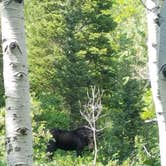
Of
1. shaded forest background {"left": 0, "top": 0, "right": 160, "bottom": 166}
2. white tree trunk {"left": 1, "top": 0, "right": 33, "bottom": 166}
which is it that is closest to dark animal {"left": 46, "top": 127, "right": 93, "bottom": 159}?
shaded forest background {"left": 0, "top": 0, "right": 160, "bottom": 166}

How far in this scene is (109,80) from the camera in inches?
886

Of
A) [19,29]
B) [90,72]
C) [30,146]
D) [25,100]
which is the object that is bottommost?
[30,146]

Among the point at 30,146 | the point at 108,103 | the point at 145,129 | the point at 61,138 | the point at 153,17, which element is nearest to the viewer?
the point at 30,146

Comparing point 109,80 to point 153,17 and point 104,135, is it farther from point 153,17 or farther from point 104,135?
point 153,17

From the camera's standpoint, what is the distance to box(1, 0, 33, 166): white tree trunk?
125 inches

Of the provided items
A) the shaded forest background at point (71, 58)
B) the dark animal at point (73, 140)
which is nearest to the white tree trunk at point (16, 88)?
the dark animal at point (73, 140)

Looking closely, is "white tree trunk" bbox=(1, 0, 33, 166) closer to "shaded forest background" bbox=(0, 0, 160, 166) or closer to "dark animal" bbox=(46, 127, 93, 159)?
"dark animal" bbox=(46, 127, 93, 159)

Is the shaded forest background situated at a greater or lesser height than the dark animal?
greater

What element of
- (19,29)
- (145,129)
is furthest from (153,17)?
(145,129)

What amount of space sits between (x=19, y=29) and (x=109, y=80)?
19.3 m

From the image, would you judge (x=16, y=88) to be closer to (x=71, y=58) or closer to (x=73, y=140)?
(x=73, y=140)

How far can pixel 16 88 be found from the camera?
10.6 feet

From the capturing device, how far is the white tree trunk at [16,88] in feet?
10.4

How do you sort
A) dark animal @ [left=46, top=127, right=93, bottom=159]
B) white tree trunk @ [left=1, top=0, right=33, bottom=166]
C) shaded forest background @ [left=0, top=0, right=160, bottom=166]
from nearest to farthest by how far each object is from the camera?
white tree trunk @ [left=1, top=0, right=33, bottom=166], dark animal @ [left=46, top=127, right=93, bottom=159], shaded forest background @ [left=0, top=0, right=160, bottom=166]
